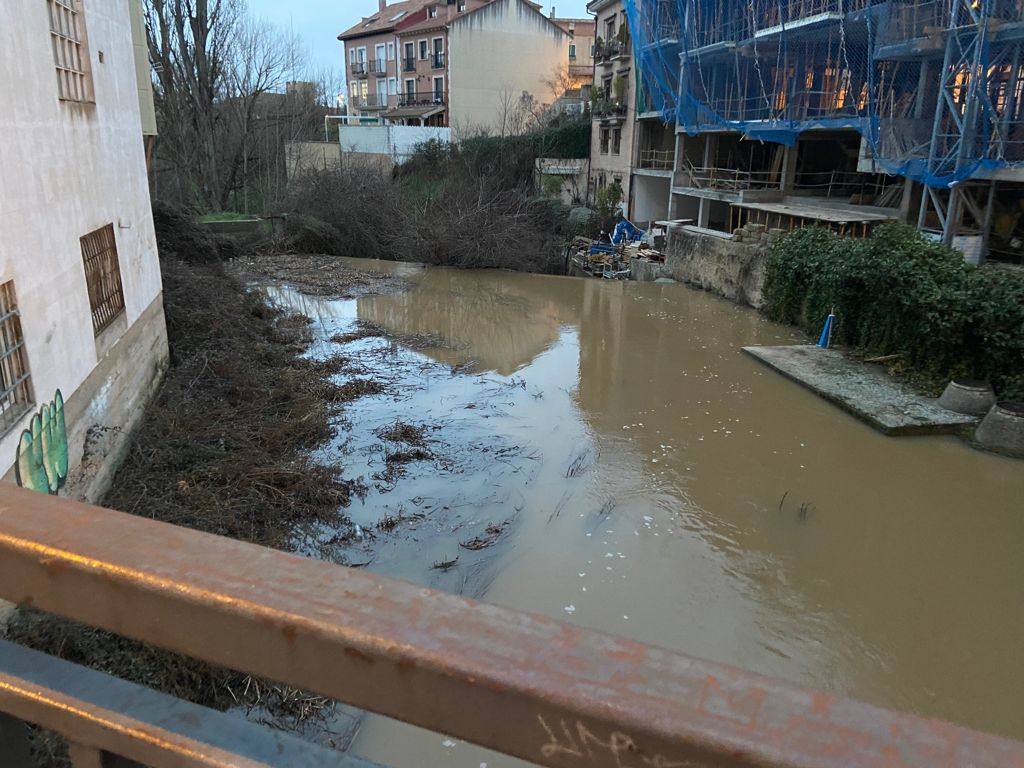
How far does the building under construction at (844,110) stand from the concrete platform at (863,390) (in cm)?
443

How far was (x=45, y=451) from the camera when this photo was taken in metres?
6.48

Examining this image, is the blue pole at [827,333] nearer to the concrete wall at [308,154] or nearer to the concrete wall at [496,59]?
the concrete wall at [308,154]

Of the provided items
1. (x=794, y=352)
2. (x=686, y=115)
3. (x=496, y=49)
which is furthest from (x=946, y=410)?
(x=496, y=49)

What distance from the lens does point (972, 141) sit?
48.9 feet

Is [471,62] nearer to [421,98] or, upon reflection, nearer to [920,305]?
[421,98]

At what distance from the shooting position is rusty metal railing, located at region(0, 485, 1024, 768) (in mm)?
749

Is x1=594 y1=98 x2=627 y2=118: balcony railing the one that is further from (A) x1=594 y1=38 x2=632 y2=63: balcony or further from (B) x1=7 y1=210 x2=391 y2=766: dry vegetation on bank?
(B) x1=7 y1=210 x2=391 y2=766: dry vegetation on bank

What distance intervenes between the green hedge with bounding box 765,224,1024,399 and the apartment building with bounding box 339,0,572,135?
2613 cm

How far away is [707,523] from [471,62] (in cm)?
3902

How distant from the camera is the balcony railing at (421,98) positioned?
45.7 metres

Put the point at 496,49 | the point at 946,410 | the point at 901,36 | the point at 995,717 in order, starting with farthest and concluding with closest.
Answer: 1. the point at 496,49
2. the point at 901,36
3. the point at 946,410
4. the point at 995,717

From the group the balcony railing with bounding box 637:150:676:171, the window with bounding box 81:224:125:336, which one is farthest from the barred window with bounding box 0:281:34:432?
the balcony railing with bounding box 637:150:676:171

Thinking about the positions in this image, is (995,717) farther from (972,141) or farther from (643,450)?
(972,141)

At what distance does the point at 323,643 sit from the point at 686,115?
28075mm
